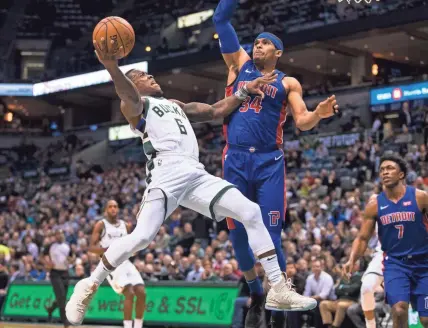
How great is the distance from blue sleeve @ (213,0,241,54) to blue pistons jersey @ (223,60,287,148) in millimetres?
408

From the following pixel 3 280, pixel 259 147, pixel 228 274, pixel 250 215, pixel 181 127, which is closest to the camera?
pixel 250 215

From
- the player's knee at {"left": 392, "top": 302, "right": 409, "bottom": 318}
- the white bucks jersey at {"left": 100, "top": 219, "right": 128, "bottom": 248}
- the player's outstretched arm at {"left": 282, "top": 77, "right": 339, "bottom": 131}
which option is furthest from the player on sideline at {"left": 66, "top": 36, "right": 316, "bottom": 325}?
the white bucks jersey at {"left": 100, "top": 219, "right": 128, "bottom": 248}

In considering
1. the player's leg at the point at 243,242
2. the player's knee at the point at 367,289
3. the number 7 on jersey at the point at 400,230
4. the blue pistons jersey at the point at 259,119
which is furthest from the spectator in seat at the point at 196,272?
the blue pistons jersey at the point at 259,119

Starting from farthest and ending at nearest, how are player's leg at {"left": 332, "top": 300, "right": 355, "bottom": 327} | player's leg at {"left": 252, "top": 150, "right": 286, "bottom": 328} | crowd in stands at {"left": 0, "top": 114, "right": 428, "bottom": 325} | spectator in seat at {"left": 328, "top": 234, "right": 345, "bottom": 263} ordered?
crowd in stands at {"left": 0, "top": 114, "right": 428, "bottom": 325} → spectator in seat at {"left": 328, "top": 234, "right": 345, "bottom": 263} → player's leg at {"left": 332, "top": 300, "right": 355, "bottom": 327} → player's leg at {"left": 252, "top": 150, "right": 286, "bottom": 328}

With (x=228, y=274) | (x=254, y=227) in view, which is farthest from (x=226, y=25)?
(x=228, y=274)

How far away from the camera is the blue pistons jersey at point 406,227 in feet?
27.7

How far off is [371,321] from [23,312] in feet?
37.4

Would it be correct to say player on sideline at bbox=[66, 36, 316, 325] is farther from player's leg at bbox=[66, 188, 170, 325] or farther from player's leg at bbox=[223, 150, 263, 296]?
player's leg at bbox=[223, 150, 263, 296]

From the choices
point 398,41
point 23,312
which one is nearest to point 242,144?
point 23,312

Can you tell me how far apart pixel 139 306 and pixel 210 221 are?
32.1ft

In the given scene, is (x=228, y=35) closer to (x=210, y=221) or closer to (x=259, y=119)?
(x=259, y=119)

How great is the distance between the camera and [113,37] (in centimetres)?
694

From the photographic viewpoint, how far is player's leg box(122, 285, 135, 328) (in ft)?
39.1

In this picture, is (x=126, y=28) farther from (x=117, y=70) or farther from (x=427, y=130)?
(x=427, y=130)
